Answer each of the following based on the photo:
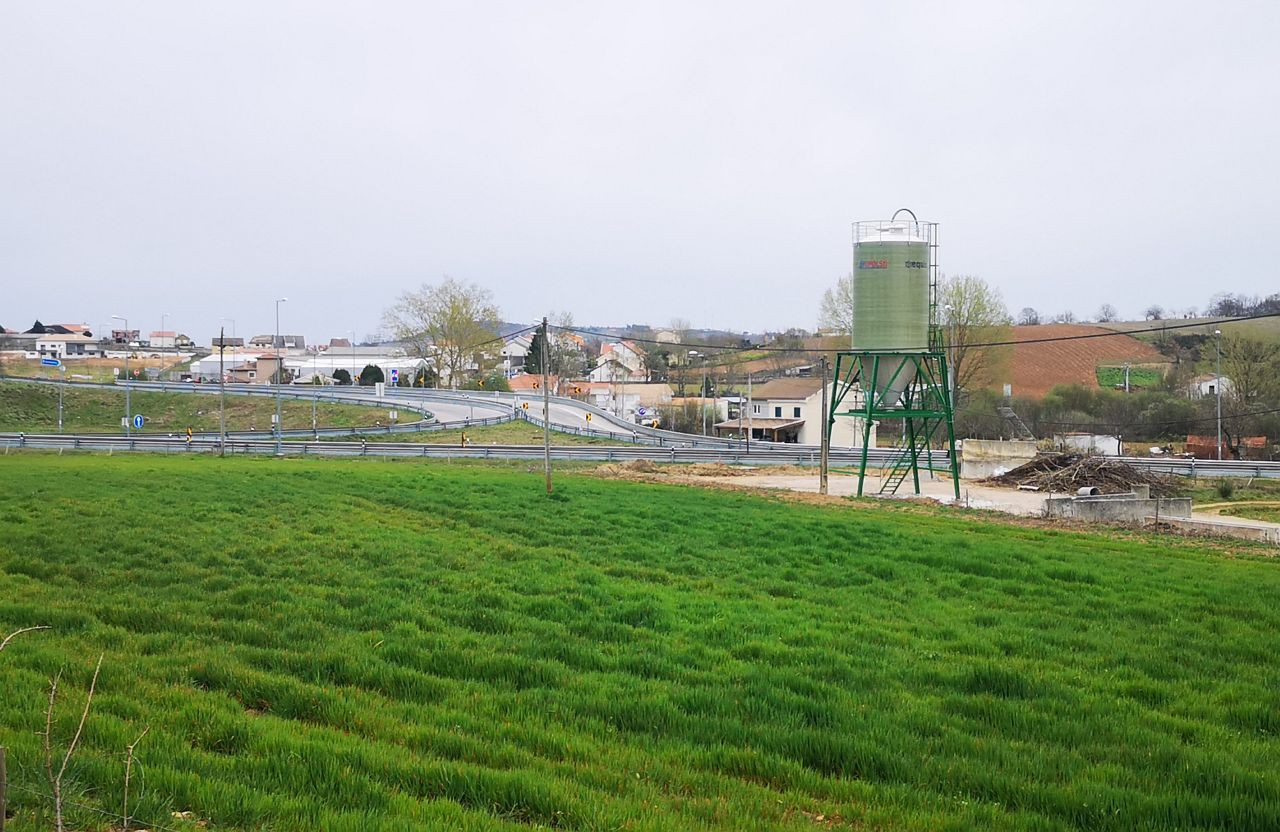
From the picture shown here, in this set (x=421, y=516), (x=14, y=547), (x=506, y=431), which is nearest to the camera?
(x=14, y=547)

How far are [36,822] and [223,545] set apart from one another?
37.6ft

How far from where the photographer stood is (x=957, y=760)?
7426mm

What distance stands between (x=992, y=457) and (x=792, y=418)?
42.5 m

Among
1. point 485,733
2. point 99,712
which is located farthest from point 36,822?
point 485,733

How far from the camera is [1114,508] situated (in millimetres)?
33719

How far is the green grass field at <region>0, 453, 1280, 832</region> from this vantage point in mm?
6414

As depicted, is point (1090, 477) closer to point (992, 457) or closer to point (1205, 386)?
point (992, 457)

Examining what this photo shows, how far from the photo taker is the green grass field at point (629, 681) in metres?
6.41

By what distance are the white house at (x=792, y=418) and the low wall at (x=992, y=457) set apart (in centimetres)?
3267

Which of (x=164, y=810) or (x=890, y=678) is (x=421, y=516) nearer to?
(x=890, y=678)

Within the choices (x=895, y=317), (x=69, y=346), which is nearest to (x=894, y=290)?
(x=895, y=317)

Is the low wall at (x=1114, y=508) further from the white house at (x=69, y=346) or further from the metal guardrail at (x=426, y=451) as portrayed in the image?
the white house at (x=69, y=346)

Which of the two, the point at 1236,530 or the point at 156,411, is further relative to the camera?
the point at 156,411

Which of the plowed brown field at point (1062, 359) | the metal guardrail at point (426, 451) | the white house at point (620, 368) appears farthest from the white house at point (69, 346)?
the plowed brown field at point (1062, 359)
